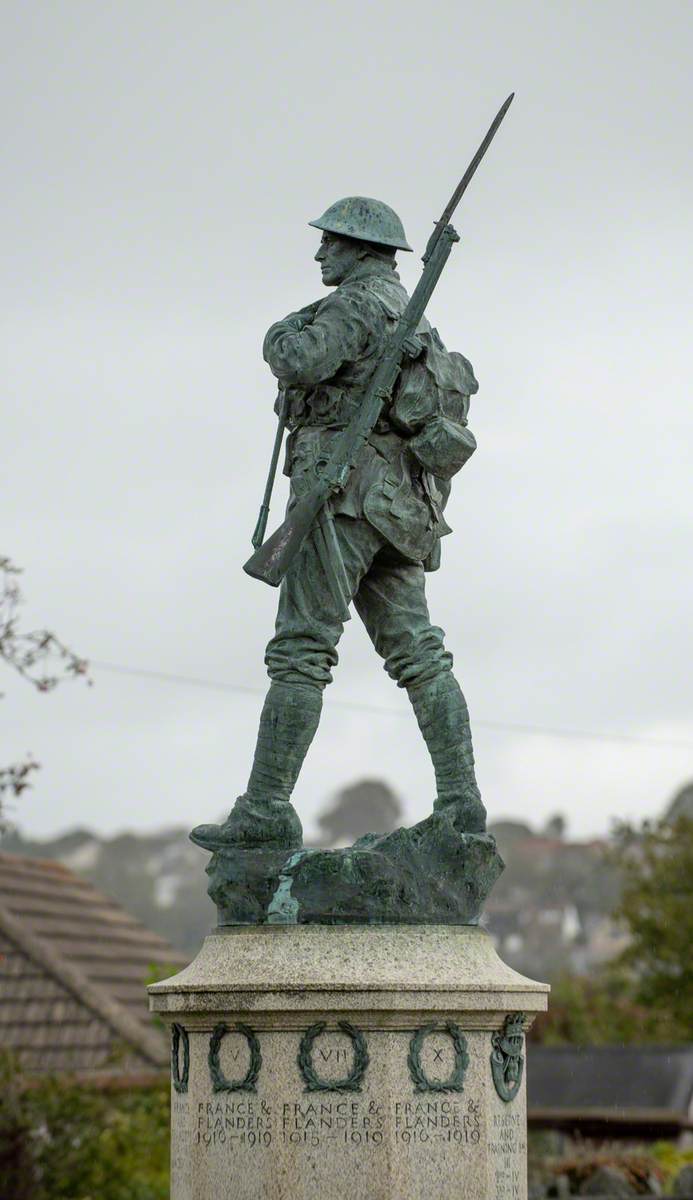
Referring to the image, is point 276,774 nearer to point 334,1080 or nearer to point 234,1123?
point 334,1080

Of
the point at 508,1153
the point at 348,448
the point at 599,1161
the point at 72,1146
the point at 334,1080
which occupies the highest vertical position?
the point at 348,448

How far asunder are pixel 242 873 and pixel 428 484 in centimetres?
186

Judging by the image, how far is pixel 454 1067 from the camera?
23.3 ft

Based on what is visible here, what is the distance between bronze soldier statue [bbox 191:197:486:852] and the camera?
7.69 metres

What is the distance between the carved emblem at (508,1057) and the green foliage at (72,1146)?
20.6 feet

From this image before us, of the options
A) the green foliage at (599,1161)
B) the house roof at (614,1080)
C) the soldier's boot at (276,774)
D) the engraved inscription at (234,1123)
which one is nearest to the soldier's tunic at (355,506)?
the soldier's boot at (276,774)

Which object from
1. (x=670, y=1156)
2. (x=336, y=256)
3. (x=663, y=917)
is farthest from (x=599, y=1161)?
(x=663, y=917)

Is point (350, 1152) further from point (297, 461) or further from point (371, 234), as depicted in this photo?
point (371, 234)

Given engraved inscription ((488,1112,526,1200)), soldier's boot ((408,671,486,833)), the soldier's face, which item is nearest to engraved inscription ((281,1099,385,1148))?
engraved inscription ((488,1112,526,1200))

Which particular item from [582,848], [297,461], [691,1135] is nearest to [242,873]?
[297,461]

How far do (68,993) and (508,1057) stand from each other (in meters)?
10.1

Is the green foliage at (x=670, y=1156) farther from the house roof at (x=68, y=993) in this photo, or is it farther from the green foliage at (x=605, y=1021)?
the green foliage at (x=605, y=1021)

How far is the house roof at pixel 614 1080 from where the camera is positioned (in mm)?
19766

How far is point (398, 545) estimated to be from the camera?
7.91 m
